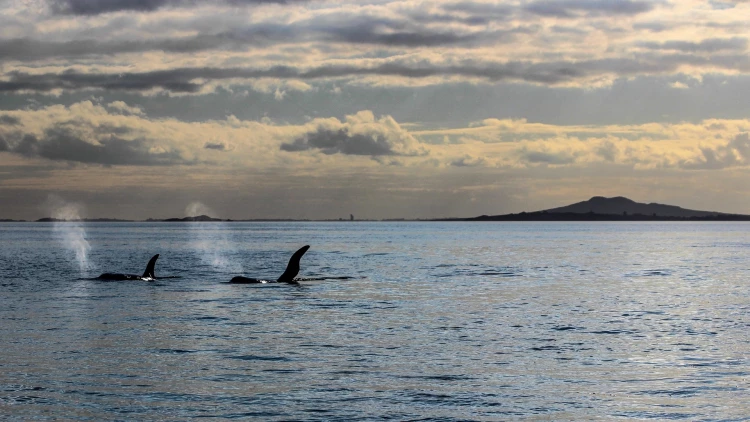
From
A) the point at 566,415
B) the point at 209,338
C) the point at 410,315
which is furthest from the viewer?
the point at 410,315

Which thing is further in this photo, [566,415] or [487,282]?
[487,282]

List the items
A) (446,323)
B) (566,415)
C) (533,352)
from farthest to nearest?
1. (446,323)
2. (533,352)
3. (566,415)

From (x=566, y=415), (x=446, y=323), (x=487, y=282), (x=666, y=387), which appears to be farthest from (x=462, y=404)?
(x=487, y=282)

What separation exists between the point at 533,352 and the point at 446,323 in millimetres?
7079

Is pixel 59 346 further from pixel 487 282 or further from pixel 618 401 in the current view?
pixel 487 282

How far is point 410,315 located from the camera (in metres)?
34.2

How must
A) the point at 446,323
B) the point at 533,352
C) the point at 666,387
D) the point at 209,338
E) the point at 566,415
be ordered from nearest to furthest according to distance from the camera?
the point at 566,415 → the point at 666,387 → the point at 533,352 → the point at 209,338 → the point at 446,323

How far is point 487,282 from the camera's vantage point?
53.7m

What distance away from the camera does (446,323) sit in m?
31.4

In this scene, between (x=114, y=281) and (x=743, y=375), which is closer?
(x=743, y=375)

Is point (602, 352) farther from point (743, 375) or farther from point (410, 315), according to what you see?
point (410, 315)

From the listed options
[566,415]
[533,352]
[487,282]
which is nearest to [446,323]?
[533,352]

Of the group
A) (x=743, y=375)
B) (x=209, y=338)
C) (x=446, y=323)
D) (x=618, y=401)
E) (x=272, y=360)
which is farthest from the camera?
(x=446, y=323)

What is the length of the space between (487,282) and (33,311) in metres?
27.6
